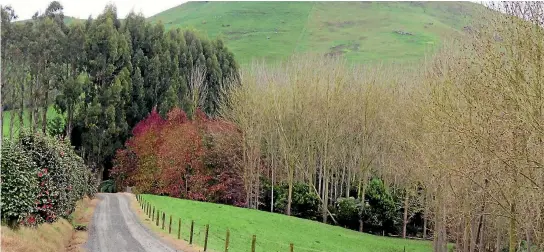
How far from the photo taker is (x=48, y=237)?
21188 mm

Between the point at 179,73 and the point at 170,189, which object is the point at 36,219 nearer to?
the point at 170,189

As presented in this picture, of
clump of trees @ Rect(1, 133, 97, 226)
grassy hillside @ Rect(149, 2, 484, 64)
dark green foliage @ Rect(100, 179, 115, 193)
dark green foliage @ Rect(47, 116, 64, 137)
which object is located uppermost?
grassy hillside @ Rect(149, 2, 484, 64)

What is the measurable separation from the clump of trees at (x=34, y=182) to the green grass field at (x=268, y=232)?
22.0 ft

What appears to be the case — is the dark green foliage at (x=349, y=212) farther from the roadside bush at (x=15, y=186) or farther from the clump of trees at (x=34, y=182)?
the roadside bush at (x=15, y=186)

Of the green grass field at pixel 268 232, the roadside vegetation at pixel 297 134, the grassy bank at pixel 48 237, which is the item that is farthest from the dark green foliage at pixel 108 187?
the grassy bank at pixel 48 237

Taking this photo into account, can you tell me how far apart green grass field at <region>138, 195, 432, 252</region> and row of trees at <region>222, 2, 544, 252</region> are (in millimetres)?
4358

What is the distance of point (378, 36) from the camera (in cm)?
15688

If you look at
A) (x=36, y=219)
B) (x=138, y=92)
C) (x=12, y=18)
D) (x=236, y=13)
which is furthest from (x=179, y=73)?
(x=236, y=13)

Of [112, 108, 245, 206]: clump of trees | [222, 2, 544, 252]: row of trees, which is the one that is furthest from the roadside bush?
[112, 108, 245, 206]: clump of trees

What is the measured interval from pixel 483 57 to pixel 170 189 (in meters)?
40.0

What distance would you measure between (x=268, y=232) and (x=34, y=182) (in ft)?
57.5

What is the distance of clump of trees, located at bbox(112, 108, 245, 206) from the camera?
50125 mm

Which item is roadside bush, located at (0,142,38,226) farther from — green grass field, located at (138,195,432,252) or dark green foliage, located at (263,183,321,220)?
dark green foliage, located at (263,183,321,220)

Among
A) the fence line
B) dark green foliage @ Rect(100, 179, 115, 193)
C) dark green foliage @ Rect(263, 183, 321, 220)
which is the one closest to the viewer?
the fence line
